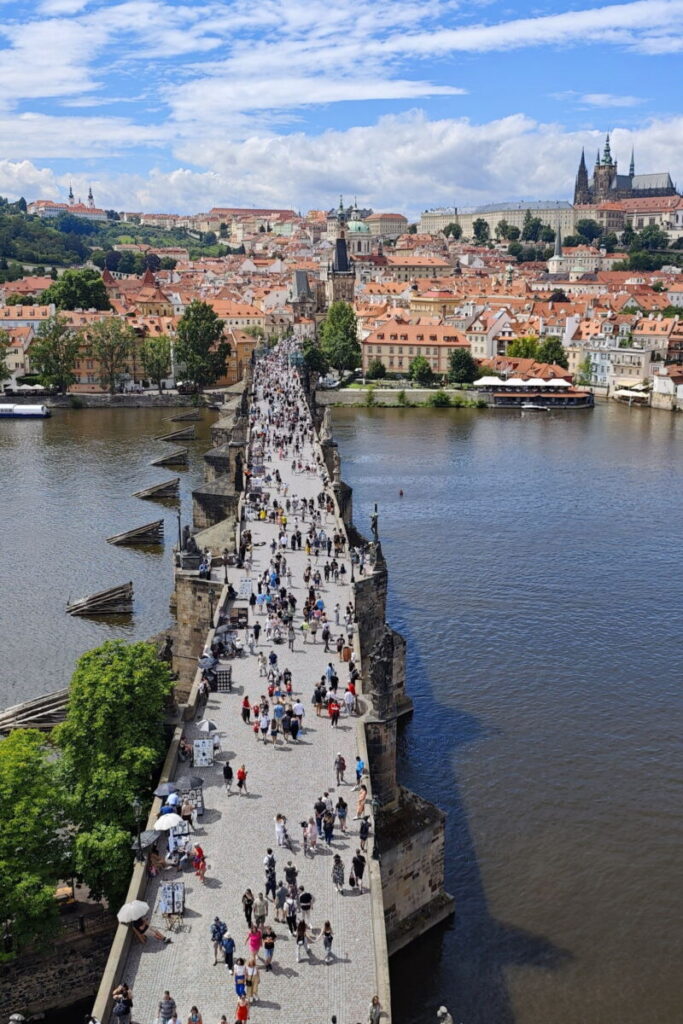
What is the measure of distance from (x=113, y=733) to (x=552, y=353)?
380 ft

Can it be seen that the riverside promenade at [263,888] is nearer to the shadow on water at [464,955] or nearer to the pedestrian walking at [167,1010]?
the pedestrian walking at [167,1010]

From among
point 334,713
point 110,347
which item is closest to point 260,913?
point 334,713

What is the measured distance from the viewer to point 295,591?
33312 millimetres

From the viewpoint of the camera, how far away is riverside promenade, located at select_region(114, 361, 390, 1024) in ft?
51.7

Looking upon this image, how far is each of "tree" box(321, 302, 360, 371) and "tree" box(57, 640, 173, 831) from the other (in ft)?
359

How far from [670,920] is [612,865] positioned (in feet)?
7.22

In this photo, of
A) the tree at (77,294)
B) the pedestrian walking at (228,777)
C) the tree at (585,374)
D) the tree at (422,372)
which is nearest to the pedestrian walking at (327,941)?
the pedestrian walking at (228,777)

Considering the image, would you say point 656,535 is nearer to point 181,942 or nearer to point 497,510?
point 497,510

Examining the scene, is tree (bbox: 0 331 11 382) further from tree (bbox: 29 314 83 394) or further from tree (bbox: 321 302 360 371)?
tree (bbox: 321 302 360 371)

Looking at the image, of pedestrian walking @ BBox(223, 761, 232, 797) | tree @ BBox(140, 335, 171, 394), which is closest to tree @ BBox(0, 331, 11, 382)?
tree @ BBox(140, 335, 171, 394)

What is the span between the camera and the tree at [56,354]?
110m

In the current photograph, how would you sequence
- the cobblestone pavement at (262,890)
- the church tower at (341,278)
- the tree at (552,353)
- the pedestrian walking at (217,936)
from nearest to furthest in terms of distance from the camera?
the cobblestone pavement at (262,890) < the pedestrian walking at (217,936) < the tree at (552,353) < the church tower at (341,278)

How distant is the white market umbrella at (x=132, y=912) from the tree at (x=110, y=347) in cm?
9992

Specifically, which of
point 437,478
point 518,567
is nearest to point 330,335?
point 437,478
